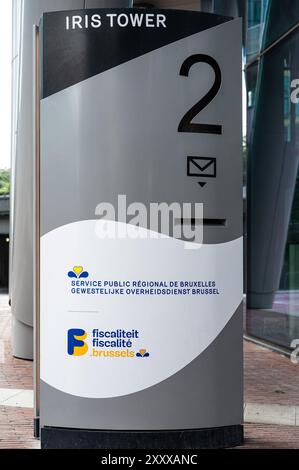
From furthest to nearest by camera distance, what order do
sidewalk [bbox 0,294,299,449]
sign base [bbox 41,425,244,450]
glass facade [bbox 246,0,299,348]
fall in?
glass facade [bbox 246,0,299,348] → sidewalk [bbox 0,294,299,449] → sign base [bbox 41,425,244,450]

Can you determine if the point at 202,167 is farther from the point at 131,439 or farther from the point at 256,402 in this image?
the point at 256,402

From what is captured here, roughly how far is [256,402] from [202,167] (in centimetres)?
329

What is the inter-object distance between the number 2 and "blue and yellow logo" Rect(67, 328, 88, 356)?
179cm

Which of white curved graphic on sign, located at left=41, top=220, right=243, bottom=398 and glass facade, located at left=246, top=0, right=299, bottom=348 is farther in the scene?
glass facade, located at left=246, top=0, right=299, bottom=348

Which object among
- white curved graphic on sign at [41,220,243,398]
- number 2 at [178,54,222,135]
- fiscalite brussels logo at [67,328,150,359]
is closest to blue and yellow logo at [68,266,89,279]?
white curved graphic on sign at [41,220,243,398]

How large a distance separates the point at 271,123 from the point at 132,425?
8110 millimetres

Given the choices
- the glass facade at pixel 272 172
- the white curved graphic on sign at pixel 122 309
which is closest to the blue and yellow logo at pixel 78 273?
the white curved graphic on sign at pixel 122 309

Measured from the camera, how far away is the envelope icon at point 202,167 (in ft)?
18.7

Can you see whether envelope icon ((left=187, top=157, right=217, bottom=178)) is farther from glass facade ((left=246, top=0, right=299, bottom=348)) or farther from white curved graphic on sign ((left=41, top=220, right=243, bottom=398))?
glass facade ((left=246, top=0, right=299, bottom=348))

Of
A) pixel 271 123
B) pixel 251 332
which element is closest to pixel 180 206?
pixel 271 123

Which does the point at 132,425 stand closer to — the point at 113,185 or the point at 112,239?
the point at 112,239

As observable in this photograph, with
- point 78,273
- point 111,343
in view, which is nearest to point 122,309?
point 111,343

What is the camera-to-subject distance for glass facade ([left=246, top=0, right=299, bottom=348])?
11.5 m

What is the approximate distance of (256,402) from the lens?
Answer: 786cm
